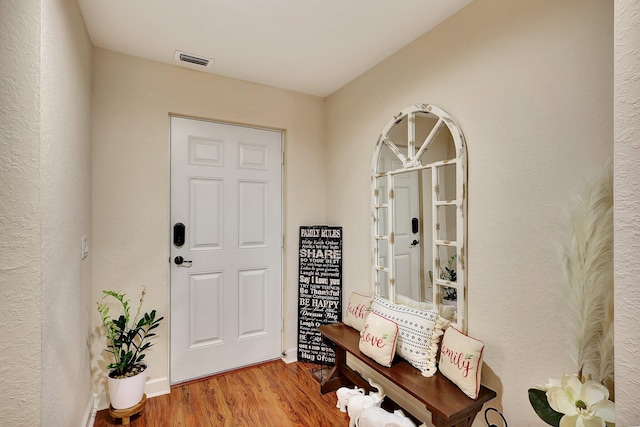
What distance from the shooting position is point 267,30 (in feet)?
6.31

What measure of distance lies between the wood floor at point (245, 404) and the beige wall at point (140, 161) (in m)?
0.22

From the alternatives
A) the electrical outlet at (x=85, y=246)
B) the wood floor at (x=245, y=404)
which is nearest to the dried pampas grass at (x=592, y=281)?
the wood floor at (x=245, y=404)

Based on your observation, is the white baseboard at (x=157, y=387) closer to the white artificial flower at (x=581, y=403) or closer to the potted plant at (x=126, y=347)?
the potted plant at (x=126, y=347)

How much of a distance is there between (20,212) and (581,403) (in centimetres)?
198

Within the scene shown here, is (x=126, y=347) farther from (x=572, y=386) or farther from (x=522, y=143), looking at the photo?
(x=522, y=143)

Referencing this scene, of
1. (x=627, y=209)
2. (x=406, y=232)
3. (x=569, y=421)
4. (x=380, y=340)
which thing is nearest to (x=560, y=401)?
(x=569, y=421)

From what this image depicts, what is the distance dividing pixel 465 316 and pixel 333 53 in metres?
1.91

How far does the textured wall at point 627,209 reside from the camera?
33.0 inches

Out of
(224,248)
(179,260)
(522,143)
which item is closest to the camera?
(522,143)

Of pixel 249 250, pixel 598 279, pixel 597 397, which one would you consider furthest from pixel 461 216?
pixel 249 250

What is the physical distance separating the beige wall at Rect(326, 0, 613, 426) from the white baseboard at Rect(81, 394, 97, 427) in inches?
88.4

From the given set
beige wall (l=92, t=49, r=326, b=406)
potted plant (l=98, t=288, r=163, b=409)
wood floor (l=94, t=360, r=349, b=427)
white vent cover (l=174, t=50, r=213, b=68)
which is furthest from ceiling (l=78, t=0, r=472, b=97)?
wood floor (l=94, t=360, r=349, b=427)

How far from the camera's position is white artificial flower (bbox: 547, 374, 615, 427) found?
3.25ft

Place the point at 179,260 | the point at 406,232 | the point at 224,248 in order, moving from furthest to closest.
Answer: the point at 224,248 < the point at 179,260 < the point at 406,232
